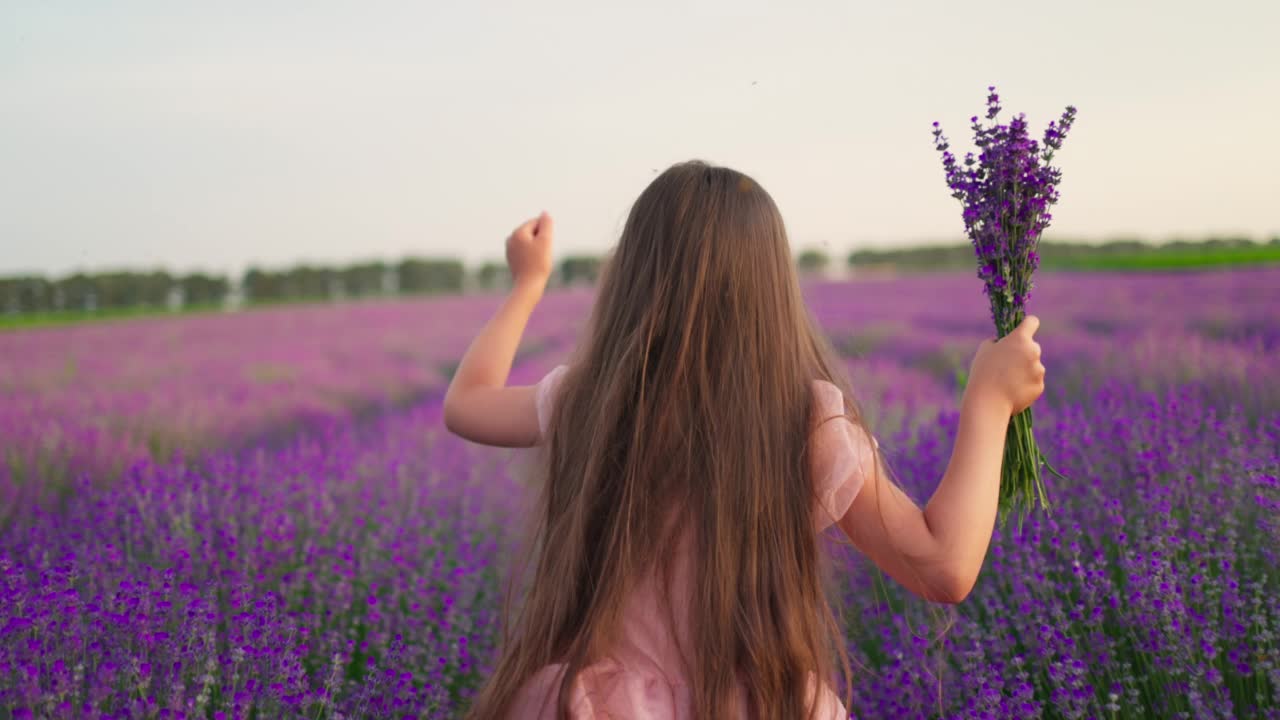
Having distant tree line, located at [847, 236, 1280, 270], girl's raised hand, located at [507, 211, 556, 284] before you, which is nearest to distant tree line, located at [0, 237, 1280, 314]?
distant tree line, located at [847, 236, 1280, 270]

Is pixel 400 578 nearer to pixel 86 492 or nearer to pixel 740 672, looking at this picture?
pixel 86 492

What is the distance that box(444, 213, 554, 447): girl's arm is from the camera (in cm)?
194

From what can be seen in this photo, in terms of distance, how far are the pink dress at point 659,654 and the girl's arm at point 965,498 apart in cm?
6

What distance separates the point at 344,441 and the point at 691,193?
303 centimetres

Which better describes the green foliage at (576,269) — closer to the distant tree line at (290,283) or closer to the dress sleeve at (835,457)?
the distant tree line at (290,283)

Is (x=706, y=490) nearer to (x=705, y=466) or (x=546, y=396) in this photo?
(x=705, y=466)

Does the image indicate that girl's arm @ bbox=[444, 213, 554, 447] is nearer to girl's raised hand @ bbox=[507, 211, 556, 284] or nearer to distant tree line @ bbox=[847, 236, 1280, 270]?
girl's raised hand @ bbox=[507, 211, 556, 284]

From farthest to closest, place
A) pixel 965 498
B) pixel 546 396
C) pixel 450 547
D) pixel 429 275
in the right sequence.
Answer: pixel 429 275, pixel 450 547, pixel 546 396, pixel 965 498

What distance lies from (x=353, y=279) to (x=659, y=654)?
19.2 m

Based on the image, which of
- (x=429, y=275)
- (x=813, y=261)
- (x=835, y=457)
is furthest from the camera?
(x=429, y=275)

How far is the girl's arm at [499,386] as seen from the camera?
6.36ft

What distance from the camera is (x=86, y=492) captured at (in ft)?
10.3

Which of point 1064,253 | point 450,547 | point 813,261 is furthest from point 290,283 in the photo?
point 450,547

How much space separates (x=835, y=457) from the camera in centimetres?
166
